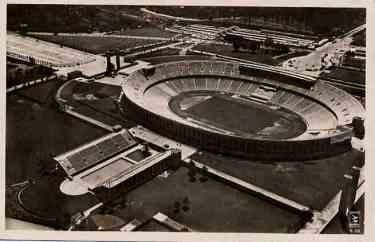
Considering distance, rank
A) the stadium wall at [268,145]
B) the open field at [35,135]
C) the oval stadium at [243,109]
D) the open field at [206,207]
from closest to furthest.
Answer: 1. the open field at [206,207]
2. the open field at [35,135]
3. the stadium wall at [268,145]
4. the oval stadium at [243,109]

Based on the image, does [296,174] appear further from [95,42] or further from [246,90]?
[95,42]

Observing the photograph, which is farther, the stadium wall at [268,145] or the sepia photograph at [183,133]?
the stadium wall at [268,145]

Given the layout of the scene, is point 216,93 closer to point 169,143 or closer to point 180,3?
point 169,143

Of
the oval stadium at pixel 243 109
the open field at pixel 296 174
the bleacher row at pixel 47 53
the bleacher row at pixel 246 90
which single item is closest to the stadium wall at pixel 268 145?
the oval stadium at pixel 243 109

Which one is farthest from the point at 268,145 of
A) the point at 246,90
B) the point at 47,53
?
the point at 47,53

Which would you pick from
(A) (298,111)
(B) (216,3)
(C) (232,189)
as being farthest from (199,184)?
(A) (298,111)

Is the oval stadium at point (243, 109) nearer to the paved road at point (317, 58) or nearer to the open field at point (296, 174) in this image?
the open field at point (296, 174)
